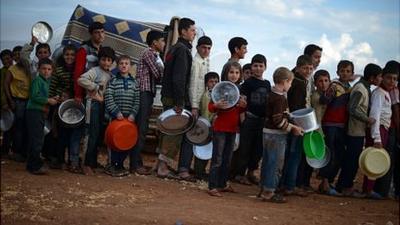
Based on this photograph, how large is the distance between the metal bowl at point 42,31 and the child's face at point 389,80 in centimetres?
505

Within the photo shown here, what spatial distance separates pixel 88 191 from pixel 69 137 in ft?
5.07

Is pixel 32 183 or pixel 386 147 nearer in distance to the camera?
pixel 32 183

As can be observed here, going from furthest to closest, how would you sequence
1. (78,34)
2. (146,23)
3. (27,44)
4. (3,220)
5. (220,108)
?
1. (146,23)
2. (78,34)
3. (27,44)
4. (220,108)
5. (3,220)

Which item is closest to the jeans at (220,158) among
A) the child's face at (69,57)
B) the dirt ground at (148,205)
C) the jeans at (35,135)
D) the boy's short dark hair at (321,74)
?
the dirt ground at (148,205)

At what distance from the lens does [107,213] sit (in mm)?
4359

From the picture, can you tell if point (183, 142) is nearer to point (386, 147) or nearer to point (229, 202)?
point (229, 202)

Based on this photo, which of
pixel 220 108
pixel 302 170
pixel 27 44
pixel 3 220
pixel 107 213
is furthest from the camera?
pixel 27 44

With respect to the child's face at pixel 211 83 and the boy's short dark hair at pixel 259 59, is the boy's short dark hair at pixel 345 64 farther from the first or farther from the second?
the child's face at pixel 211 83

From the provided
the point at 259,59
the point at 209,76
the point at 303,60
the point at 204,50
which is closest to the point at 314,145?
the point at 303,60

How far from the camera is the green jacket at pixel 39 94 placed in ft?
19.4

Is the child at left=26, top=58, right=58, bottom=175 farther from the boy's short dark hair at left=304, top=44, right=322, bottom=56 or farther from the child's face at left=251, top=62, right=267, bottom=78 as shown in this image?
the boy's short dark hair at left=304, top=44, right=322, bottom=56

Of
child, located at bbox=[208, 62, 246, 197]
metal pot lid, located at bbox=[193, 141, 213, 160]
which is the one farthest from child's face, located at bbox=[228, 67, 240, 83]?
metal pot lid, located at bbox=[193, 141, 213, 160]

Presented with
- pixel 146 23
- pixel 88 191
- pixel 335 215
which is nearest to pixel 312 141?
pixel 335 215

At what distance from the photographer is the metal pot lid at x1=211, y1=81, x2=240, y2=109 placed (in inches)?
222
